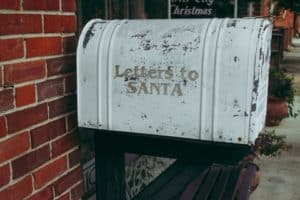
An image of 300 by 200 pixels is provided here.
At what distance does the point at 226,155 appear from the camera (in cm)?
199

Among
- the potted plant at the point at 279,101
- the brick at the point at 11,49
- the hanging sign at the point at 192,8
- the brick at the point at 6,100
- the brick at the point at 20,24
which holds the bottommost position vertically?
the potted plant at the point at 279,101

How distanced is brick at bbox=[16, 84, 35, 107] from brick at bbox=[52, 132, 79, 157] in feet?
0.85

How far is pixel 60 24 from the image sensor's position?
197 centimetres

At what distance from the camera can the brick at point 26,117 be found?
1.66m

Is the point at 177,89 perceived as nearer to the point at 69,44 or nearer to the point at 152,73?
the point at 152,73

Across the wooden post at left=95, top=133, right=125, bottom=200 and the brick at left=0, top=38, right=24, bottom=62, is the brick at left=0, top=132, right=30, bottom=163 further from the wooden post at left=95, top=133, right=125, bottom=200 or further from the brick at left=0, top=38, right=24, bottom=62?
the wooden post at left=95, top=133, right=125, bottom=200

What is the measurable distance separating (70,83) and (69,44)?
0.17 meters

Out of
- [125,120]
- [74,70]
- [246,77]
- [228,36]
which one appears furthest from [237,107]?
[74,70]

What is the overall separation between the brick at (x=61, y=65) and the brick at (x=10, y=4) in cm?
30

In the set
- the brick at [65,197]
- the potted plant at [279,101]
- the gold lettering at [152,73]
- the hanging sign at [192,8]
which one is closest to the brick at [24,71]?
the gold lettering at [152,73]

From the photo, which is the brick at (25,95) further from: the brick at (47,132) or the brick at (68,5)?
the brick at (68,5)

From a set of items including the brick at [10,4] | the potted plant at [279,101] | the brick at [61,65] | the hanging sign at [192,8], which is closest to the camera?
the brick at [10,4]

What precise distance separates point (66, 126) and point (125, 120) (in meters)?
0.28

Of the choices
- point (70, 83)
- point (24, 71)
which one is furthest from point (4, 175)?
point (70, 83)
